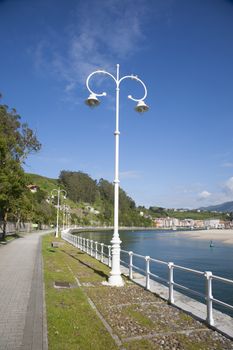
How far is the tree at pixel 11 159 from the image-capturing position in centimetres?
3028

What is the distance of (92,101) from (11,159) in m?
24.1

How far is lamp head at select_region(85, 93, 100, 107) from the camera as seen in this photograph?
13.2m

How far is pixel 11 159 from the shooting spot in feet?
116

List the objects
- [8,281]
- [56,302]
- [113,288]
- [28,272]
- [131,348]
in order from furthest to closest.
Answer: [28,272], [8,281], [113,288], [56,302], [131,348]

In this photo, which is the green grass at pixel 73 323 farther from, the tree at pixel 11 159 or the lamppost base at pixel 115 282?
the tree at pixel 11 159

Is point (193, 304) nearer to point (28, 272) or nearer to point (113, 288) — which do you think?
point (113, 288)

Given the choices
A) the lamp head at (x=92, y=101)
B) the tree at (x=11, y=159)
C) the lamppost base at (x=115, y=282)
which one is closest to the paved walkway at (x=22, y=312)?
the lamppost base at (x=115, y=282)

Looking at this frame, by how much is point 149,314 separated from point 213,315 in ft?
4.78

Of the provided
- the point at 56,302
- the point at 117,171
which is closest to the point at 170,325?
the point at 56,302

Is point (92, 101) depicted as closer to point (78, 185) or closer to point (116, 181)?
point (116, 181)

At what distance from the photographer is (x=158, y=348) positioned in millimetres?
6184

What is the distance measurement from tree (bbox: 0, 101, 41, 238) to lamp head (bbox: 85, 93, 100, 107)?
57.8 feet

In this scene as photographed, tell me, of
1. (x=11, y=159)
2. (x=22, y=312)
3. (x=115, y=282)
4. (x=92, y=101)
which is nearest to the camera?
(x=22, y=312)

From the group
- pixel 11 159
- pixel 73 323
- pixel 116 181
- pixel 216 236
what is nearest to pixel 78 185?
pixel 216 236
